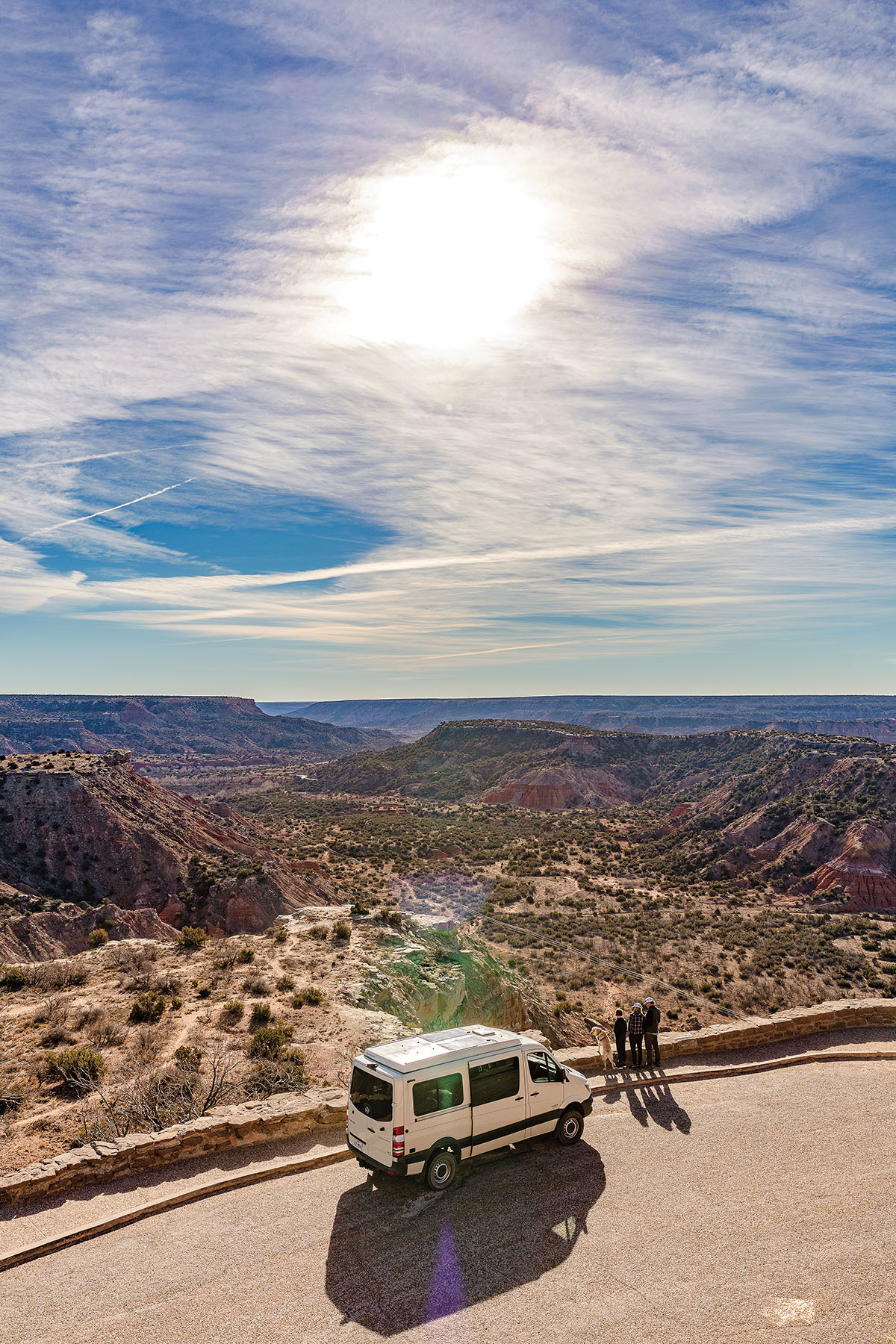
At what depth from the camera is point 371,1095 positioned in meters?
9.45

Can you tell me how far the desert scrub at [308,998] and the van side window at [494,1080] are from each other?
9072mm

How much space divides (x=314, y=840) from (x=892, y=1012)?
61.2 metres

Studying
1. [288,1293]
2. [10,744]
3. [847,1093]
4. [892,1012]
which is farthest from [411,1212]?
[10,744]

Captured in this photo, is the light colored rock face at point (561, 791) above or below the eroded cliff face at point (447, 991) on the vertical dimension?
below

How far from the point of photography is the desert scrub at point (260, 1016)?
53.7 ft

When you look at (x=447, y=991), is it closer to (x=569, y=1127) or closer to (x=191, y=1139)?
(x=569, y=1127)

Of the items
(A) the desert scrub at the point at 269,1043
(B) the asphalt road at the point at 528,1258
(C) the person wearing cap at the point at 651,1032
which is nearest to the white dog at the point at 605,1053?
(C) the person wearing cap at the point at 651,1032

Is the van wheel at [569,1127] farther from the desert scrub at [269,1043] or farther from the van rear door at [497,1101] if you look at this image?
the desert scrub at [269,1043]

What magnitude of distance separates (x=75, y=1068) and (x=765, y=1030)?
14.4 m

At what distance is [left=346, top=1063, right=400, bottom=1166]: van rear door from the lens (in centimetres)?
908

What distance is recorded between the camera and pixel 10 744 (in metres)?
176

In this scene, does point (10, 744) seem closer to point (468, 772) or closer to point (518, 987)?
point (468, 772)

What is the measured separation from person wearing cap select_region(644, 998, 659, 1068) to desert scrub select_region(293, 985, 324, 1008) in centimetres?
834

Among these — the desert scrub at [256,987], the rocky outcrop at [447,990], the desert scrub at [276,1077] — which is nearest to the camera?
the desert scrub at [276,1077]
